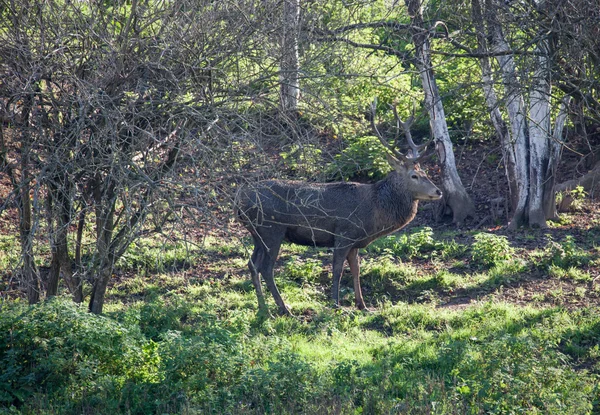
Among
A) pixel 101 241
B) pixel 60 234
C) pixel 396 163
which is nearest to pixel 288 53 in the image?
pixel 101 241

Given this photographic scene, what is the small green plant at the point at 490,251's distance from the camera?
11.8m

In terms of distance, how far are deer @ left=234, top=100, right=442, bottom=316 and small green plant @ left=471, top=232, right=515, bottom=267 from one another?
1102 millimetres

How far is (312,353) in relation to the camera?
8633mm

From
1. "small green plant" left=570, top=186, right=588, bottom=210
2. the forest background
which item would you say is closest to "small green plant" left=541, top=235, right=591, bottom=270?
the forest background

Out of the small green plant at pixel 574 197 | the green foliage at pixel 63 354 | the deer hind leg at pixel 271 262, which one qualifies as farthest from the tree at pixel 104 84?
the small green plant at pixel 574 197

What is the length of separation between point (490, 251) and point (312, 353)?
4440 mm

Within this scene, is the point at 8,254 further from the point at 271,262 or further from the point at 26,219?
the point at 271,262

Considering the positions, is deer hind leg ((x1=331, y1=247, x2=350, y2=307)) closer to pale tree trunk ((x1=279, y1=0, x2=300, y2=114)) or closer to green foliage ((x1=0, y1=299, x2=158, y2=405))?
pale tree trunk ((x1=279, y1=0, x2=300, y2=114))

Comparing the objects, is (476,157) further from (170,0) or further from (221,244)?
(170,0)

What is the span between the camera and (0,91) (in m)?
7.37

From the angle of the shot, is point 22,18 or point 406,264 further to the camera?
point 406,264

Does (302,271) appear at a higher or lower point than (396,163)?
lower

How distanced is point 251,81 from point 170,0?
1292 millimetres

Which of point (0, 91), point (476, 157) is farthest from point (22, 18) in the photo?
point (476, 157)
